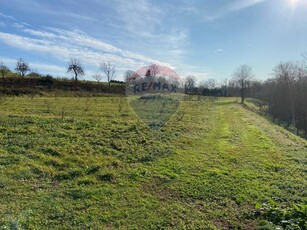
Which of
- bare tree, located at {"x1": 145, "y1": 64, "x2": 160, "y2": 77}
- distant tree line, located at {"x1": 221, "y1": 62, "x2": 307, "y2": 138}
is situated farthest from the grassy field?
distant tree line, located at {"x1": 221, "y1": 62, "x2": 307, "y2": 138}

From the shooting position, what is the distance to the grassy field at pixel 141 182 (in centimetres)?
430

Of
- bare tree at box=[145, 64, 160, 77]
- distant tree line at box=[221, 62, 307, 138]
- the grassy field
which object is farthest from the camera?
distant tree line at box=[221, 62, 307, 138]

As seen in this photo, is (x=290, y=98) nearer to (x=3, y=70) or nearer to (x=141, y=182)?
(x=141, y=182)

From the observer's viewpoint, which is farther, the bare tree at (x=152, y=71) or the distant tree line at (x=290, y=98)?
the distant tree line at (x=290, y=98)

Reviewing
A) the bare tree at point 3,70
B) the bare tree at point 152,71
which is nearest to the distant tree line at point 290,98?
the bare tree at point 152,71

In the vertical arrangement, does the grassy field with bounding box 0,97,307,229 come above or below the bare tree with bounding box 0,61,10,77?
below

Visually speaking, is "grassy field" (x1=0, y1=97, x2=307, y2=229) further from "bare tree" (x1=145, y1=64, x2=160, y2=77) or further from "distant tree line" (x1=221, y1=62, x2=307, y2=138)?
"distant tree line" (x1=221, y1=62, x2=307, y2=138)

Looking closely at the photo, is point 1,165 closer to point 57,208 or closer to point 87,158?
point 87,158

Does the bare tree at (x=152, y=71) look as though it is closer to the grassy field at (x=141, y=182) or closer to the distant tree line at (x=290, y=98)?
the grassy field at (x=141, y=182)

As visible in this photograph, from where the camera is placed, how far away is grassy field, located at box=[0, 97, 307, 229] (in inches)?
169

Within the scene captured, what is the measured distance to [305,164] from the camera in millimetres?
8289

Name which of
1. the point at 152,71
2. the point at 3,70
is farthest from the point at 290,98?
the point at 3,70

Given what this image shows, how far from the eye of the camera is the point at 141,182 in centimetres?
598

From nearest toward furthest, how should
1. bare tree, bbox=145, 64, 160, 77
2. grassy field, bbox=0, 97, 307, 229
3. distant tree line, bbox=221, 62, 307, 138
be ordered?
grassy field, bbox=0, 97, 307, 229, bare tree, bbox=145, 64, 160, 77, distant tree line, bbox=221, 62, 307, 138
